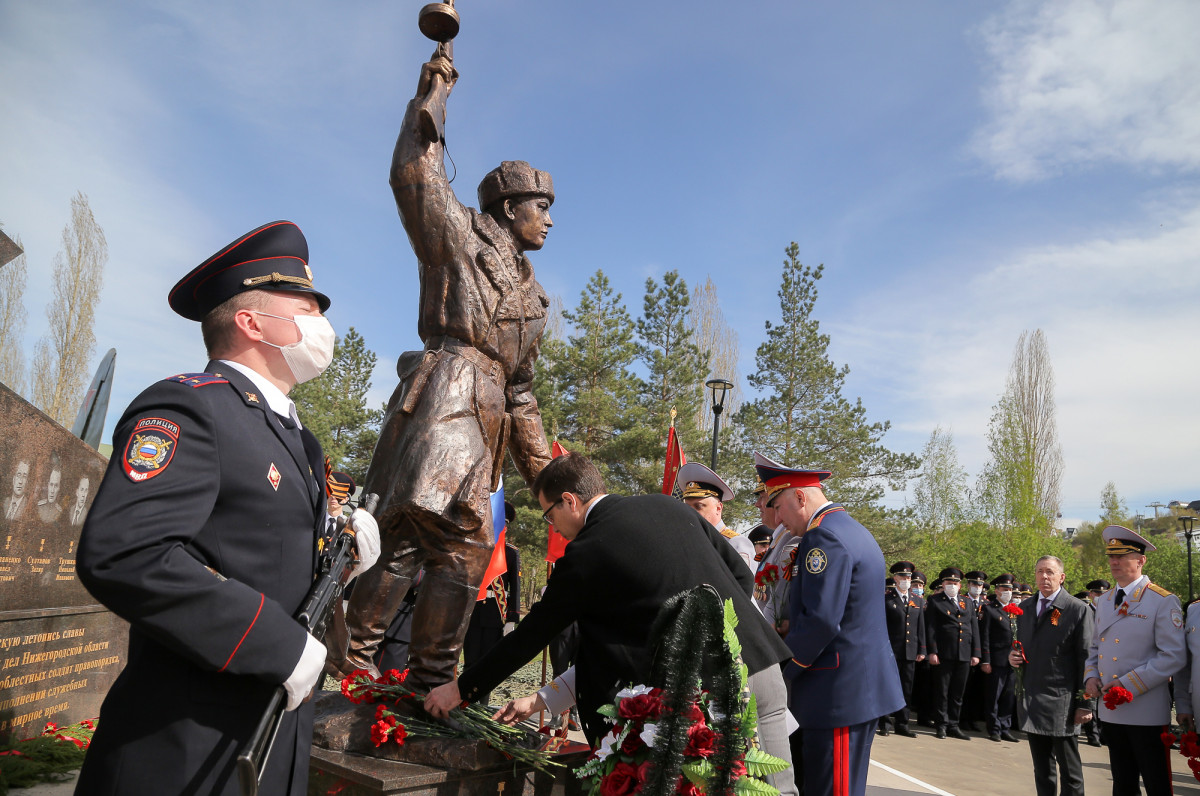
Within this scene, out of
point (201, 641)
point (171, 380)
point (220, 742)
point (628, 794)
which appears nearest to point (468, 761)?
point (628, 794)

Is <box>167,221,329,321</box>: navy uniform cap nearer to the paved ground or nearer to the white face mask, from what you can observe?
the white face mask

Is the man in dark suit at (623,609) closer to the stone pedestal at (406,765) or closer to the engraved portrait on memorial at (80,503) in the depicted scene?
the stone pedestal at (406,765)

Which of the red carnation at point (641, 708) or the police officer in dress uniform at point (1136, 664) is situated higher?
the police officer in dress uniform at point (1136, 664)

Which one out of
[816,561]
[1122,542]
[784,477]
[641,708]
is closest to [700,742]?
[641,708]

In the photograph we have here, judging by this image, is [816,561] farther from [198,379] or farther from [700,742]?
[198,379]

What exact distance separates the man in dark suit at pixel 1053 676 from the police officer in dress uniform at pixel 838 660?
3.12 meters

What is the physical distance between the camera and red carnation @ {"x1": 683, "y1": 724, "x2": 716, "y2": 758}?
214 cm

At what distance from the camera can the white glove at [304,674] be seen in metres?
1.65

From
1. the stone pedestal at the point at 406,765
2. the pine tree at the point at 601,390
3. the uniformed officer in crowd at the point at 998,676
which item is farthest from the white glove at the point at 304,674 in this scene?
the pine tree at the point at 601,390

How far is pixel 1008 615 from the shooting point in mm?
12164

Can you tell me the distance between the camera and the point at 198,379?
1.77m

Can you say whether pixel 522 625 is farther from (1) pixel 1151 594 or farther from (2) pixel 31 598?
(1) pixel 1151 594

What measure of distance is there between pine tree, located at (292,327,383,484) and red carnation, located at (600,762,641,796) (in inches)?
1141

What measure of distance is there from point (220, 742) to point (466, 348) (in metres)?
2.38
